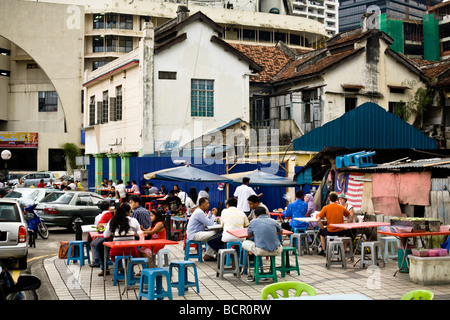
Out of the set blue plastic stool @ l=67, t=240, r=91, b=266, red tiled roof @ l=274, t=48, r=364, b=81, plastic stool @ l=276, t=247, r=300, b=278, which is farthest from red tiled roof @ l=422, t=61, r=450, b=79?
blue plastic stool @ l=67, t=240, r=91, b=266

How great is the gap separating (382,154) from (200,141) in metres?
12.8

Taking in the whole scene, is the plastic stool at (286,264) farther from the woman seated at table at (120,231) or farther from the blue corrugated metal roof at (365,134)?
the blue corrugated metal roof at (365,134)

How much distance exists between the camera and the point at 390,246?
540 inches

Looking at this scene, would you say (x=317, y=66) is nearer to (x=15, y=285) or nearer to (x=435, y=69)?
(x=435, y=69)

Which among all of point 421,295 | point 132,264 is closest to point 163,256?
point 132,264

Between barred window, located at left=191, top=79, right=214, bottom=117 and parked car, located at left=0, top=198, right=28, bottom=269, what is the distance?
18.8 meters

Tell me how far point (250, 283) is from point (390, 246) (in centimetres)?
468

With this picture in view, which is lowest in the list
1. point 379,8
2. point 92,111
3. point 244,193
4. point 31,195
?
point 31,195

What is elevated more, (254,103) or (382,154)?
(254,103)

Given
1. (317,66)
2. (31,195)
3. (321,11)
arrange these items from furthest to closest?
(321,11) → (317,66) → (31,195)

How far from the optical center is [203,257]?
13609 millimetres

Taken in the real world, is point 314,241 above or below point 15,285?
below
